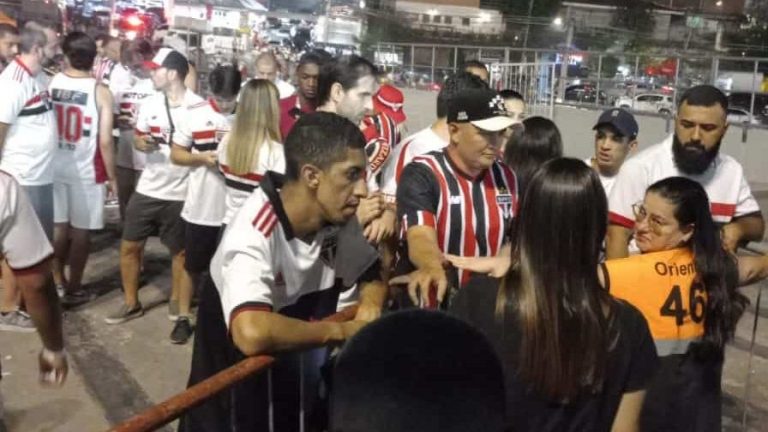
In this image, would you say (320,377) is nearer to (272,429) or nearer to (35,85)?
(272,429)

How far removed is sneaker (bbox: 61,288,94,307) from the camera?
6652 millimetres

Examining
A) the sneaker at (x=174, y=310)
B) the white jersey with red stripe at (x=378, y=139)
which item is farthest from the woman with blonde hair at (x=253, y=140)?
the sneaker at (x=174, y=310)

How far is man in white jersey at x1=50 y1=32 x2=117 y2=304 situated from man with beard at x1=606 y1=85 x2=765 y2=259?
168 inches

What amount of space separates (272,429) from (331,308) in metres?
0.47

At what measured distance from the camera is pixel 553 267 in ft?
7.00

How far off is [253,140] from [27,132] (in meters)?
1.89

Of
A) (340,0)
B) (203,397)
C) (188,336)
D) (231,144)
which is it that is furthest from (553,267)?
(340,0)

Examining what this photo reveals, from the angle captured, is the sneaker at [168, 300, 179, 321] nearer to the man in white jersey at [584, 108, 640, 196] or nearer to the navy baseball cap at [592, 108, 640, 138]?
the man in white jersey at [584, 108, 640, 196]

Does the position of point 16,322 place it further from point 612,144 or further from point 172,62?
point 612,144

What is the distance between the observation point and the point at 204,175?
19.2 ft

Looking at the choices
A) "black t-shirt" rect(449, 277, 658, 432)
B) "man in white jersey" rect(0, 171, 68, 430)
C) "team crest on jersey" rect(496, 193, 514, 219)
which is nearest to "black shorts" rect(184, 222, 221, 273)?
"team crest on jersey" rect(496, 193, 514, 219)

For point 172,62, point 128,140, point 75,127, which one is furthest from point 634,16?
point 75,127

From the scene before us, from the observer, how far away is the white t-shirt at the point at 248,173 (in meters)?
5.17

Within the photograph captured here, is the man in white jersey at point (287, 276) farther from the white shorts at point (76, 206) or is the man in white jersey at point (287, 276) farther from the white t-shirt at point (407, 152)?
the white shorts at point (76, 206)
